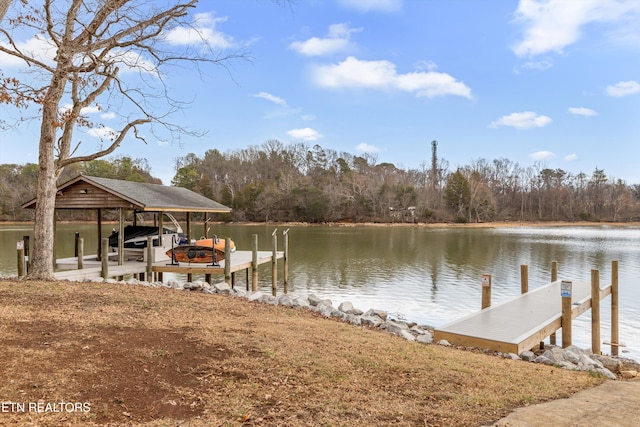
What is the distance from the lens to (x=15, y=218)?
195ft

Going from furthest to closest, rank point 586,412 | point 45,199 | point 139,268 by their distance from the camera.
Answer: point 139,268 < point 45,199 < point 586,412

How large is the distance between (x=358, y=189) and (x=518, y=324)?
60781mm

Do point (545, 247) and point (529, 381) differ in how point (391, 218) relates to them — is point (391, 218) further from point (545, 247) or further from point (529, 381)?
point (529, 381)

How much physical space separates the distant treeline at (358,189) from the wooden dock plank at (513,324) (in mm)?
51766

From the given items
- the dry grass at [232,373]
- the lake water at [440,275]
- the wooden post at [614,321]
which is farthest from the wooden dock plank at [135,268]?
the wooden post at [614,321]

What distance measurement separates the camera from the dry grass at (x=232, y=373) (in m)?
3.31

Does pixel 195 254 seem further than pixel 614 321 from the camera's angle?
Yes

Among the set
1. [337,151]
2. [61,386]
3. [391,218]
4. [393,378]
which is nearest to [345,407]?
[393,378]

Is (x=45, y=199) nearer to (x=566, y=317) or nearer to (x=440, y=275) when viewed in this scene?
(x=566, y=317)

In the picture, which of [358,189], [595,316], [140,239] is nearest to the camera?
[595,316]

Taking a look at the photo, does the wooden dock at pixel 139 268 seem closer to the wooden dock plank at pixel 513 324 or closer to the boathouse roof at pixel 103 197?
the boathouse roof at pixel 103 197

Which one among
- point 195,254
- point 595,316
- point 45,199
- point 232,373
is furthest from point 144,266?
point 595,316

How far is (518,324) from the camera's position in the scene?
7883 mm

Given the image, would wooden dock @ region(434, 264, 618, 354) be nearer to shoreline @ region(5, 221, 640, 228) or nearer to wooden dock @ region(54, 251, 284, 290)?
wooden dock @ region(54, 251, 284, 290)
